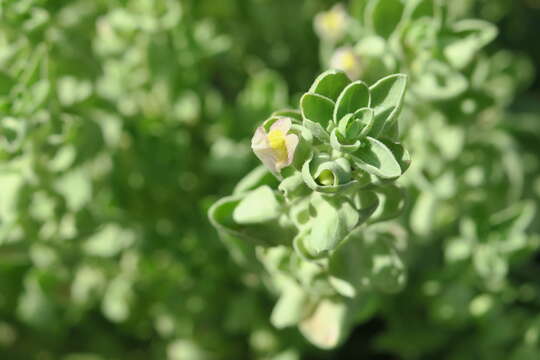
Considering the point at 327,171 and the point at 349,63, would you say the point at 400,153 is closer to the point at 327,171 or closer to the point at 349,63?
the point at 327,171

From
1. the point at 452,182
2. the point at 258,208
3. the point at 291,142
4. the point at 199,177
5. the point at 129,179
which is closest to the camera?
the point at 291,142

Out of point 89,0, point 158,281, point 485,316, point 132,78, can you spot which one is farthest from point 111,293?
point 485,316

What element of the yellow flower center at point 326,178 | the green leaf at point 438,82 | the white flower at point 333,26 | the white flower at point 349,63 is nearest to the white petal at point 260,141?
the yellow flower center at point 326,178

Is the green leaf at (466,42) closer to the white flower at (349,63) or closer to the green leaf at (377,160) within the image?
the white flower at (349,63)

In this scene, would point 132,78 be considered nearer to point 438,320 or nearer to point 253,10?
point 253,10

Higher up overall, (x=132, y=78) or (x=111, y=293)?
(x=132, y=78)

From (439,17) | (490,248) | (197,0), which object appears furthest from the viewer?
(197,0)

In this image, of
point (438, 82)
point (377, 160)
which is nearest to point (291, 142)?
point (377, 160)
